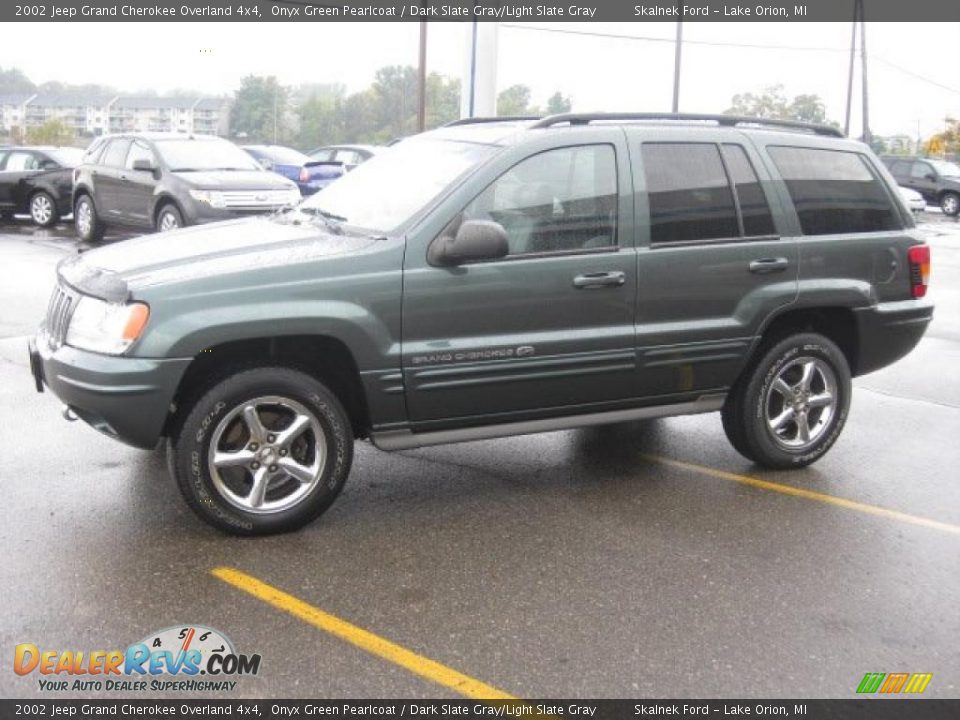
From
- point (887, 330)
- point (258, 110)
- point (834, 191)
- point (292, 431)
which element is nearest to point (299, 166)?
point (834, 191)

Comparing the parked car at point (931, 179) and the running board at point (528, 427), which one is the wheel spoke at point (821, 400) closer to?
the running board at point (528, 427)

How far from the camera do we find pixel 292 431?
4.39m

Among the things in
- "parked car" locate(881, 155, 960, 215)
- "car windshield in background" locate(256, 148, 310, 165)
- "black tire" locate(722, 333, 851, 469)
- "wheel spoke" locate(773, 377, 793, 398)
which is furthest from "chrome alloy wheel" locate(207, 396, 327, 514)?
"parked car" locate(881, 155, 960, 215)

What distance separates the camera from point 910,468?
581 cm

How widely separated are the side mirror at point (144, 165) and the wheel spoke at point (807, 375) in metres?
10.8

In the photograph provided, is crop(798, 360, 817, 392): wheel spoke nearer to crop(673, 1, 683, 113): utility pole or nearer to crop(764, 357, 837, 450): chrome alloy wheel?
crop(764, 357, 837, 450): chrome alloy wheel

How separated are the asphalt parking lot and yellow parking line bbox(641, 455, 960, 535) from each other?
22 mm

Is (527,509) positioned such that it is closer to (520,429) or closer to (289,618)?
(520,429)

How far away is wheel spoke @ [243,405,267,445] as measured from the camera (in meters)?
4.32

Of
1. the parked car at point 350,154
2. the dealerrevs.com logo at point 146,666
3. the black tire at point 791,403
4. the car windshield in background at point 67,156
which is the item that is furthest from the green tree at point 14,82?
the dealerrevs.com logo at point 146,666

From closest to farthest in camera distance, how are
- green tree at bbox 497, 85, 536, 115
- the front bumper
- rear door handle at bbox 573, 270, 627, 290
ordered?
the front bumper < rear door handle at bbox 573, 270, 627, 290 < green tree at bbox 497, 85, 536, 115

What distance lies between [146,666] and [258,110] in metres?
81.4

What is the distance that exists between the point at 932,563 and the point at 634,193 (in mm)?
2184
